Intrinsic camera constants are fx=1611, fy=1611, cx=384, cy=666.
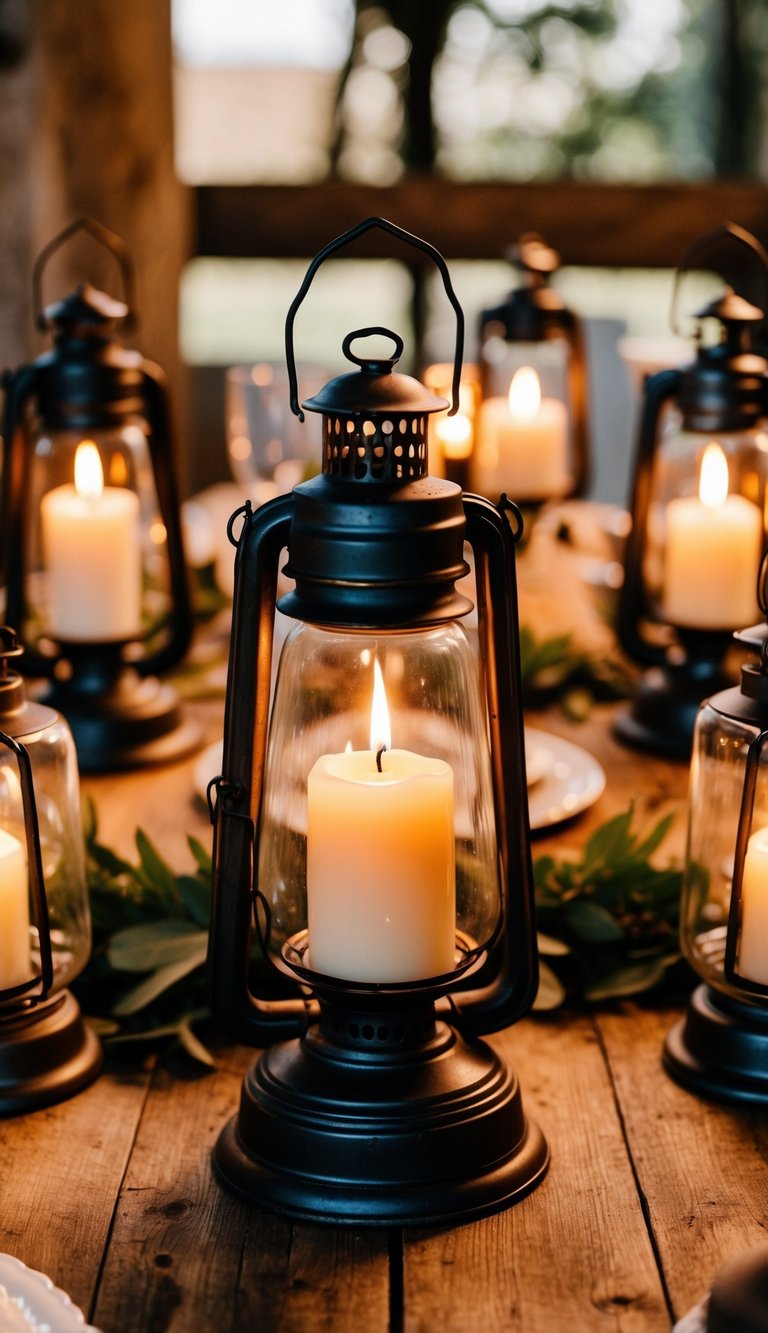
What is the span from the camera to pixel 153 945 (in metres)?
1.10

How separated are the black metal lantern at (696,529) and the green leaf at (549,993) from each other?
51cm

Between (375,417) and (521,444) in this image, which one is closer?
(375,417)

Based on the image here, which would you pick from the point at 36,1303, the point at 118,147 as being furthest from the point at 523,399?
the point at 36,1303

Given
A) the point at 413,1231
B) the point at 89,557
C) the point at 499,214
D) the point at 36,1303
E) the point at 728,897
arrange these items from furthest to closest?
the point at 499,214 → the point at 89,557 → the point at 728,897 → the point at 413,1231 → the point at 36,1303

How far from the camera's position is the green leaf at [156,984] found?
1051 mm

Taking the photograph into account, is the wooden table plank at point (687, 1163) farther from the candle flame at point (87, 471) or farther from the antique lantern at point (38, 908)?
the candle flame at point (87, 471)

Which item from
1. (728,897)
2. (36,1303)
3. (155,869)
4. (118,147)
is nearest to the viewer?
(36,1303)

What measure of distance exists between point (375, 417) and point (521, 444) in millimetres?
1308

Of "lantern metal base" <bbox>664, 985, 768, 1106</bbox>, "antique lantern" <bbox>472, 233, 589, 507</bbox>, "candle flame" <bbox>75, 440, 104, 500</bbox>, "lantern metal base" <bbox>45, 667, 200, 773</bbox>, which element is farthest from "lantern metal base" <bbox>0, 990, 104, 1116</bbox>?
"antique lantern" <bbox>472, 233, 589, 507</bbox>

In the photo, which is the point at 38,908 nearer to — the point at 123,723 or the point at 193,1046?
the point at 193,1046

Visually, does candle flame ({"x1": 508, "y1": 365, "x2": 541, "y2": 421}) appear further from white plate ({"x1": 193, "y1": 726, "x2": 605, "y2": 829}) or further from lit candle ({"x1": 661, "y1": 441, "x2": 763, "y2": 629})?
white plate ({"x1": 193, "y1": 726, "x2": 605, "y2": 829})

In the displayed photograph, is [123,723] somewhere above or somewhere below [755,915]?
below

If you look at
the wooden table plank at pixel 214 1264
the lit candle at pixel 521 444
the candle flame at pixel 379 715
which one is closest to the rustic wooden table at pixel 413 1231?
the wooden table plank at pixel 214 1264

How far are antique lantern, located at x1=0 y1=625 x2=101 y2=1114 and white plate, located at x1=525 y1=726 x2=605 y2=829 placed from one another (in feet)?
1.34
